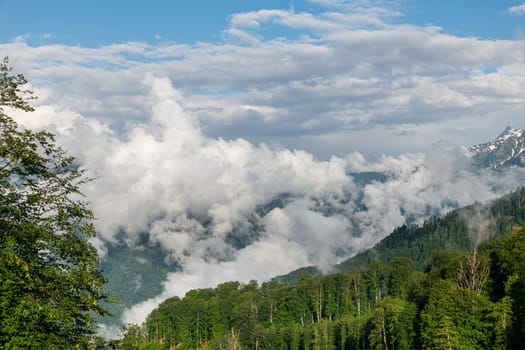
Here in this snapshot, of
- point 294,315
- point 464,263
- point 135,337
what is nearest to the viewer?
point 135,337

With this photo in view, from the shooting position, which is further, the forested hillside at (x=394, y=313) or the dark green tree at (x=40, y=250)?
the forested hillside at (x=394, y=313)

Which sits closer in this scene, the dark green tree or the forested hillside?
the dark green tree

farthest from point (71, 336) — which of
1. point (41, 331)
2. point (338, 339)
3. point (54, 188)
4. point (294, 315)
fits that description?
point (294, 315)

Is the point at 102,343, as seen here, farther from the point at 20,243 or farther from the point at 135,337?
the point at 20,243

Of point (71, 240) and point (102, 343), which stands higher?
point (71, 240)

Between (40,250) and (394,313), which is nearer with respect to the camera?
(40,250)

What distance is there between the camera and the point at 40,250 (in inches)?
1101

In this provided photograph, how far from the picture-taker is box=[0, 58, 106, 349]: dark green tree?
80.6 ft

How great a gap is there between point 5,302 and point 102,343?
273 inches

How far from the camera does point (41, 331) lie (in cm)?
2612

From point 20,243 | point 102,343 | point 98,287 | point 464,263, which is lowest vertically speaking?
point 102,343

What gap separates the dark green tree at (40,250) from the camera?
24.6 meters

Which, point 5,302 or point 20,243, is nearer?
point 5,302

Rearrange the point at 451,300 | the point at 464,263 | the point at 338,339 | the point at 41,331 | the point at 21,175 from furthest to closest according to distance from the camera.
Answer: the point at 338,339 → the point at 464,263 → the point at 451,300 → the point at 21,175 → the point at 41,331
